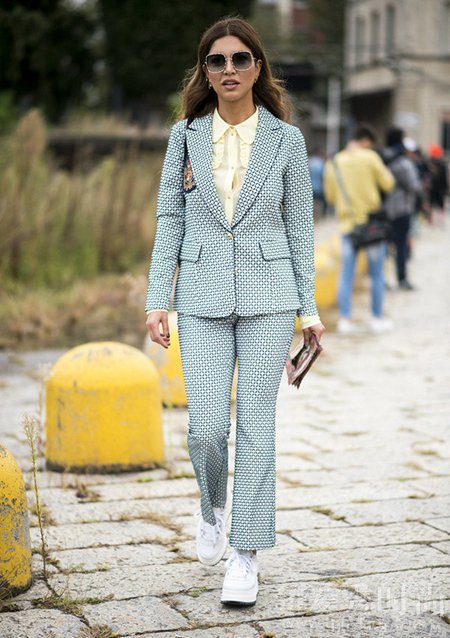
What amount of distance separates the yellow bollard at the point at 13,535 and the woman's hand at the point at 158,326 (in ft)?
2.15

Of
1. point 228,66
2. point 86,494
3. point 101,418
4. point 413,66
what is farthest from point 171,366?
point 413,66

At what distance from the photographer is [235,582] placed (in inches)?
157

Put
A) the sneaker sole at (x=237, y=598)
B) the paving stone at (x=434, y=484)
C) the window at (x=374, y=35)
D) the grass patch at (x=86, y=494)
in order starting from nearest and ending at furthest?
the sneaker sole at (x=237, y=598) < the grass patch at (x=86, y=494) < the paving stone at (x=434, y=484) < the window at (x=374, y=35)

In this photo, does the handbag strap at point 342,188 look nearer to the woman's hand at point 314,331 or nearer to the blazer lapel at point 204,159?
the blazer lapel at point 204,159

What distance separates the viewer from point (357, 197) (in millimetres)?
11227

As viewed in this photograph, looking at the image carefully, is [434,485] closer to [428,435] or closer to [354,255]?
[428,435]

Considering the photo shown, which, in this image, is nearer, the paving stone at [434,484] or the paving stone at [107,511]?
the paving stone at [107,511]

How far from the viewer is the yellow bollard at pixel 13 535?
3986 millimetres

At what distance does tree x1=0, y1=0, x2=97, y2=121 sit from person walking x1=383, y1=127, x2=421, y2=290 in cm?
852

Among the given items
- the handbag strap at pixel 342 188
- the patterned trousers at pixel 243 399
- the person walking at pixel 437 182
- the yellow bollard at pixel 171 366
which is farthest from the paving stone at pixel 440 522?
the person walking at pixel 437 182

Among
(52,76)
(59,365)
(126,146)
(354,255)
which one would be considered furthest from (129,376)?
(52,76)

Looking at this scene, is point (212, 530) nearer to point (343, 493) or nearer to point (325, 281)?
point (343, 493)

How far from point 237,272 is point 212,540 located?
3.14 ft

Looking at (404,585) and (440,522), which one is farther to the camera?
(440,522)
